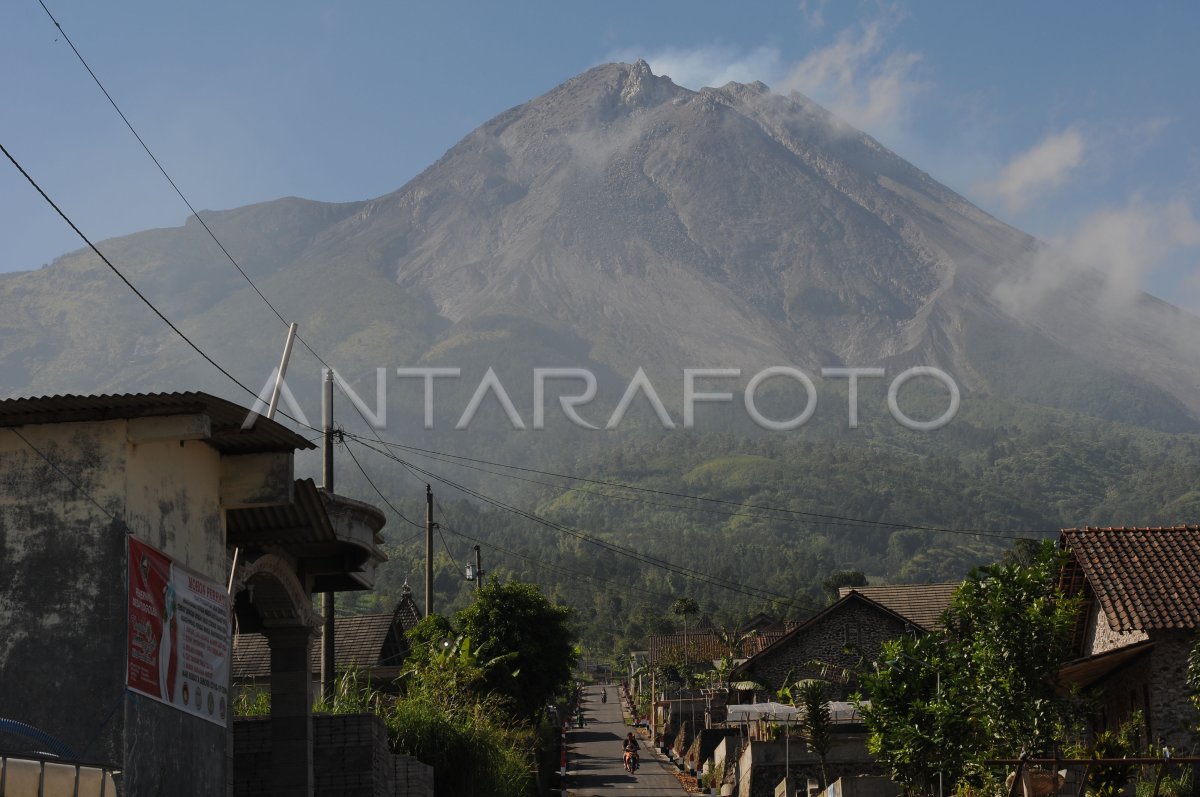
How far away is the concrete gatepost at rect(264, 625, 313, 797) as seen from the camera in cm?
1766

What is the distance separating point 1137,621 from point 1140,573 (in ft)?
6.05

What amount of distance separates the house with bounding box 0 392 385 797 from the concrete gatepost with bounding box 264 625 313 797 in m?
2.71

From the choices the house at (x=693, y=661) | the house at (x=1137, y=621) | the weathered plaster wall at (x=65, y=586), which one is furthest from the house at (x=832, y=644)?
the weathered plaster wall at (x=65, y=586)

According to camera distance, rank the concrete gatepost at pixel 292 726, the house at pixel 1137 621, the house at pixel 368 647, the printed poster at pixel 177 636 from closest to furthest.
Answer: the printed poster at pixel 177 636
the concrete gatepost at pixel 292 726
the house at pixel 1137 621
the house at pixel 368 647

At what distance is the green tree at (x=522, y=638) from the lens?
3884 cm

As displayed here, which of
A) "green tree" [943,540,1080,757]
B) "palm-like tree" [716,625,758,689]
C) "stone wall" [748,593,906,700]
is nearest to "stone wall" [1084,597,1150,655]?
"green tree" [943,540,1080,757]

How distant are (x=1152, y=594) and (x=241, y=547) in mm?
20103

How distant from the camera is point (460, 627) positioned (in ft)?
130

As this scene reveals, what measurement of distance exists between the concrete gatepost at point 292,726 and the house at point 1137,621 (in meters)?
15.9

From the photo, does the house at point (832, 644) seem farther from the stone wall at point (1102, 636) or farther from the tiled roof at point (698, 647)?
the stone wall at point (1102, 636)

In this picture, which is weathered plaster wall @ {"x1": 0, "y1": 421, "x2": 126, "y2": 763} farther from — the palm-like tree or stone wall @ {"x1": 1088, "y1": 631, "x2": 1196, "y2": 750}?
the palm-like tree

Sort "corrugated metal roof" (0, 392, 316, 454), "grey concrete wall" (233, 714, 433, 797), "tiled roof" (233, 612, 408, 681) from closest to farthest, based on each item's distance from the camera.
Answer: "corrugated metal roof" (0, 392, 316, 454) < "grey concrete wall" (233, 714, 433, 797) < "tiled roof" (233, 612, 408, 681)

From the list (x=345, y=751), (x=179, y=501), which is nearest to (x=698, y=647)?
(x=345, y=751)

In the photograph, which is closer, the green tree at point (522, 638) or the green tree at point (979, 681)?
the green tree at point (979, 681)
